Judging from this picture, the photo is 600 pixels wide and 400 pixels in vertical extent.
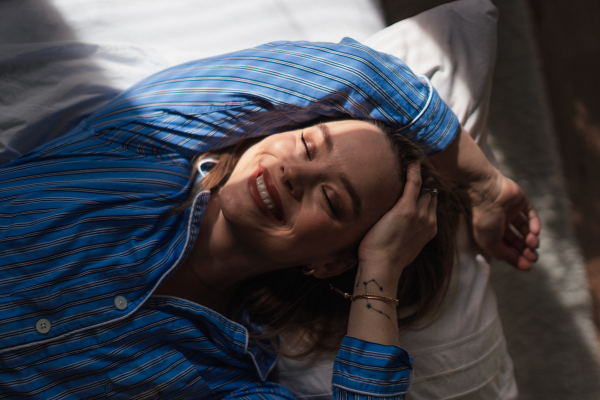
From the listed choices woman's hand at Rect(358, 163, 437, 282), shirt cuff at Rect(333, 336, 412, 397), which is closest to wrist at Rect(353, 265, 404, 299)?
woman's hand at Rect(358, 163, 437, 282)

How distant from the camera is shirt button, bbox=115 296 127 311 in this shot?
1021mm

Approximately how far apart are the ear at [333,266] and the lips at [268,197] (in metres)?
0.20

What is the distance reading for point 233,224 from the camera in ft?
3.29

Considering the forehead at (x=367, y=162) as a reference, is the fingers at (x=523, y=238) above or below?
below

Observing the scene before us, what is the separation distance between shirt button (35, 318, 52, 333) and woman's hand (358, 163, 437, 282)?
732 mm

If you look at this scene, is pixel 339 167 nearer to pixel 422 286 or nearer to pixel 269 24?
pixel 422 286

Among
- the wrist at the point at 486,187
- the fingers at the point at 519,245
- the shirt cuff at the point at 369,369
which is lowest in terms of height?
the fingers at the point at 519,245

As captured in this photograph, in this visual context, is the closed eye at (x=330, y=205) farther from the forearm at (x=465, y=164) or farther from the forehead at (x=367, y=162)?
the forearm at (x=465, y=164)

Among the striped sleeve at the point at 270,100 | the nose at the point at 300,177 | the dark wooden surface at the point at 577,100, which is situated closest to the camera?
the nose at the point at 300,177

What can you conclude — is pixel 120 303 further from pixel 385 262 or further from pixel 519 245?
pixel 519 245

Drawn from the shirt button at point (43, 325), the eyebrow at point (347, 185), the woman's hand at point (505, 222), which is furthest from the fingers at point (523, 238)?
the shirt button at point (43, 325)

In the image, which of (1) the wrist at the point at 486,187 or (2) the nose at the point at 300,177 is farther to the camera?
(1) the wrist at the point at 486,187

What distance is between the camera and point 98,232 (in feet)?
3.47

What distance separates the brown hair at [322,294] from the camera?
1.22 metres
